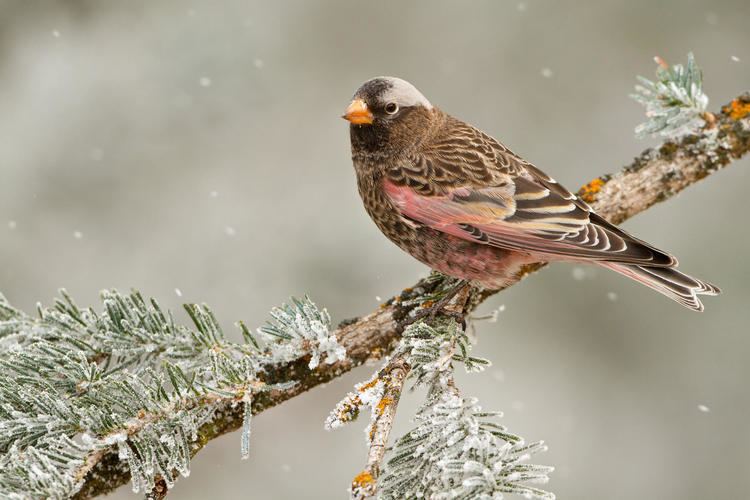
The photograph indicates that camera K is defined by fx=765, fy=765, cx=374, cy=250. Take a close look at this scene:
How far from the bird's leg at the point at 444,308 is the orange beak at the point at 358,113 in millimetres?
996

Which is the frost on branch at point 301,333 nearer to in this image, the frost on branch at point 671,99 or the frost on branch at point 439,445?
the frost on branch at point 439,445

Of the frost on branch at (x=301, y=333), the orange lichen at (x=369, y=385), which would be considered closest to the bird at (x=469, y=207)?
the frost on branch at (x=301, y=333)

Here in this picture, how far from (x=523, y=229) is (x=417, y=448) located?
1.67 meters

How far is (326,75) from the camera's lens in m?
7.59

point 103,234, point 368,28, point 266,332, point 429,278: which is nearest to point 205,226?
point 103,234

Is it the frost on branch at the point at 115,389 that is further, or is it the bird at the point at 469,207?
the bird at the point at 469,207

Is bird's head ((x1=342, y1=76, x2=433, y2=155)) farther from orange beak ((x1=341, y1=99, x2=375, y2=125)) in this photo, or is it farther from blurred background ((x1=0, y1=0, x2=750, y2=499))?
blurred background ((x1=0, y1=0, x2=750, y2=499))

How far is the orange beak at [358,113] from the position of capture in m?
3.98

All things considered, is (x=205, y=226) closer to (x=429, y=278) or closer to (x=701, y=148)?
(x=429, y=278)

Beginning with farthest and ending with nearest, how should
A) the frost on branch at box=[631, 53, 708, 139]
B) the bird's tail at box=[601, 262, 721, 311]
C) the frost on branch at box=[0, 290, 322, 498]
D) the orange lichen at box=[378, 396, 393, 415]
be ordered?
the frost on branch at box=[631, 53, 708, 139]
the bird's tail at box=[601, 262, 721, 311]
the orange lichen at box=[378, 396, 393, 415]
the frost on branch at box=[0, 290, 322, 498]

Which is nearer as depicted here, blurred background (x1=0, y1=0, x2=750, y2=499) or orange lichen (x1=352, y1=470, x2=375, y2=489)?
orange lichen (x1=352, y1=470, x2=375, y2=489)

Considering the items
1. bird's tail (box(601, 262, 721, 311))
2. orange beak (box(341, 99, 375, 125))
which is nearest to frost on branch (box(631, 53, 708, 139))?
bird's tail (box(601, 262, 721, 311))

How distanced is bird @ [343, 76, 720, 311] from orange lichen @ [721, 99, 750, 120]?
0.90m

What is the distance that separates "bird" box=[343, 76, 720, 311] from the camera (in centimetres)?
357
